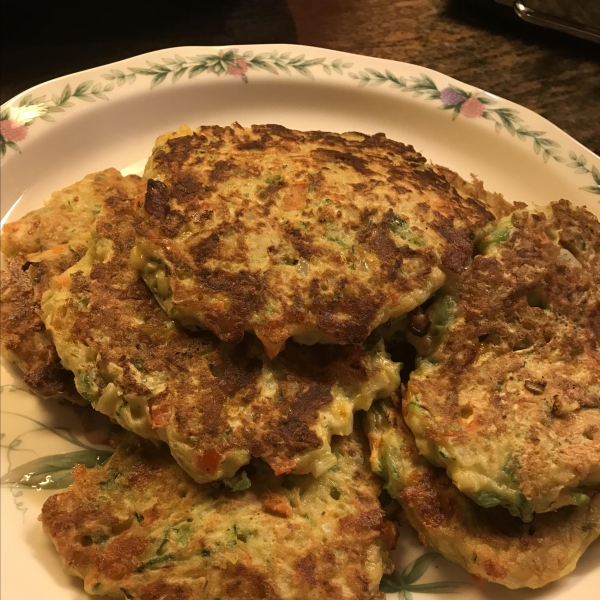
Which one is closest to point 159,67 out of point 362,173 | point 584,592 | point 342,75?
point 342,75

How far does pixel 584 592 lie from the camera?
6.07ft

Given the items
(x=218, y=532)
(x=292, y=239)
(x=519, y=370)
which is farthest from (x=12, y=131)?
(x=519, y=370)

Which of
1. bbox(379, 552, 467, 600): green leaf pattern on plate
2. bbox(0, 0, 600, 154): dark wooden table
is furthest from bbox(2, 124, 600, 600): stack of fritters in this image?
bbox(0, 0, 600, 154): dark wooden table

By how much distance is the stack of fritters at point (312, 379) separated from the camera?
1711mm

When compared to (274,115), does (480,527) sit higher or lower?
lower

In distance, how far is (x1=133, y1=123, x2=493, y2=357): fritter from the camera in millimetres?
1802

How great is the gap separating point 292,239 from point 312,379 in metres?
0.48

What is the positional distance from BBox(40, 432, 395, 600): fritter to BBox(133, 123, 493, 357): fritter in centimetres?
47

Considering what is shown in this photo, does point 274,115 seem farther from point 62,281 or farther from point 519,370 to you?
point 519,370

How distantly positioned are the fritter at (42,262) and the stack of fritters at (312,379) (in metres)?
0.01

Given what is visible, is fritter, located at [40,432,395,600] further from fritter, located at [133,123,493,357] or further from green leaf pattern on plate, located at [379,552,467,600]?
fritter, located at [133,123,493,357]

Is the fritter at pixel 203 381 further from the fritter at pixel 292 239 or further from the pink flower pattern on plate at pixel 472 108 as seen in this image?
the pink flower pattern on plate at pixel 472 108

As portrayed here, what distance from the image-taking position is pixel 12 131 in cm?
272

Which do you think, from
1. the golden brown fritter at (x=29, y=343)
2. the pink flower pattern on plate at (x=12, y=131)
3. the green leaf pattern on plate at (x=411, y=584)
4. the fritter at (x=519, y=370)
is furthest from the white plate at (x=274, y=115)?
the green leaf pattern on plate at (x=411, y=584)
